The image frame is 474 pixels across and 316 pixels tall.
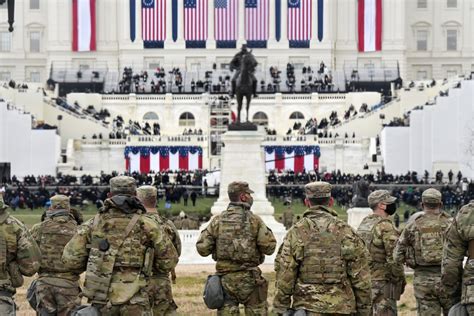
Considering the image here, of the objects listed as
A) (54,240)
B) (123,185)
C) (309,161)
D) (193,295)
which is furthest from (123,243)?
(309,161)

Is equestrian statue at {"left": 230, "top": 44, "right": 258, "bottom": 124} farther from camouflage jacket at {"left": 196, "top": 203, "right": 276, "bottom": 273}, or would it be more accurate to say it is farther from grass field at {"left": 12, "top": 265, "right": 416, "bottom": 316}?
camouflage jacket at {"left": 196, "top": 203, "right": 276, "bottom": 273}

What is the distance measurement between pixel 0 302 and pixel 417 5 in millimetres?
122858

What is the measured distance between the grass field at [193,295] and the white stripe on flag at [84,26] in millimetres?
91469

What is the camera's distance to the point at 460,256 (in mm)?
15180

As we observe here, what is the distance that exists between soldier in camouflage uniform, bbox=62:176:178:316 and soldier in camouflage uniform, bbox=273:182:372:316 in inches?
50.2

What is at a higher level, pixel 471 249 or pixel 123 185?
pixel 123 185

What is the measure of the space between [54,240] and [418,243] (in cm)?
439

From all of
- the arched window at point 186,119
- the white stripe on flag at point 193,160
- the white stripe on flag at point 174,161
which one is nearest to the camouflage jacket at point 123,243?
the white stripe on flag at point 174,161

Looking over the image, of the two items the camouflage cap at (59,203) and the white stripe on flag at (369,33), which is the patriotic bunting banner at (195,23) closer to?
the white stripe on flag at (369,33)

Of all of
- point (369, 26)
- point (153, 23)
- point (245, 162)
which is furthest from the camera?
point (369, 26)

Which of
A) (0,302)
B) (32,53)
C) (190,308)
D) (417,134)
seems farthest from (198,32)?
(0,302)

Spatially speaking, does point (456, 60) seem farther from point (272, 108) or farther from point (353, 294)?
point (353, 294)

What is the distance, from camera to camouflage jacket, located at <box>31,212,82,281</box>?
59.2 feet

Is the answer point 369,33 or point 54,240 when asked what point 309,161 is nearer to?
point 369,33
